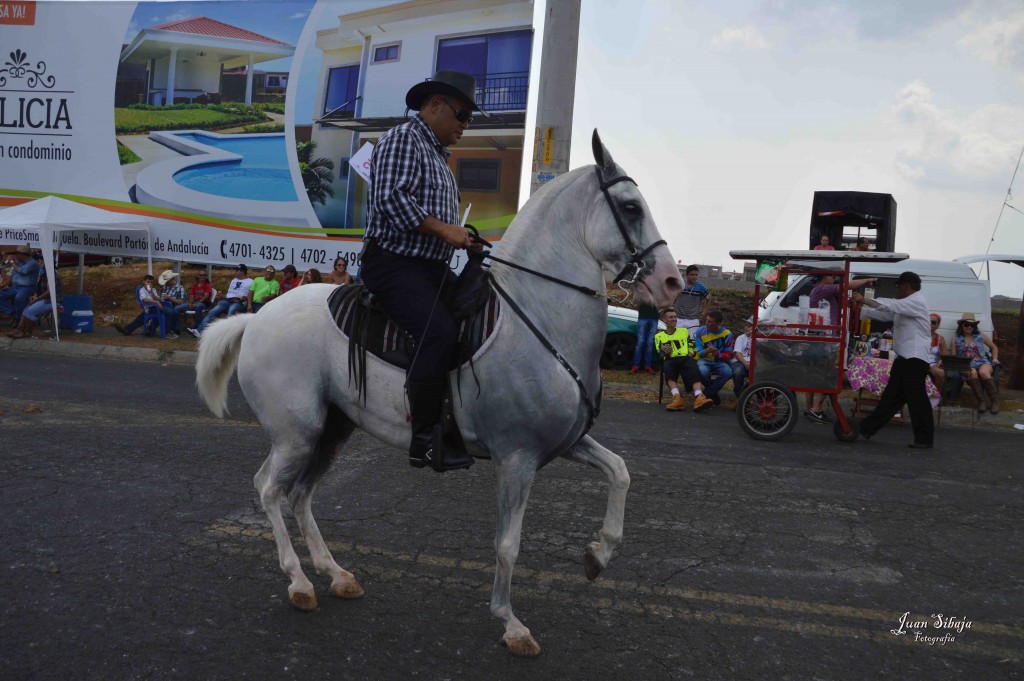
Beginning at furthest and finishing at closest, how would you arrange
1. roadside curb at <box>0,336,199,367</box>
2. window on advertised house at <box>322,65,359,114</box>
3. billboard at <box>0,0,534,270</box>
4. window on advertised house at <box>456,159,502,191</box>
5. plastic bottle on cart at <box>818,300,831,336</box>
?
window on advertised house at <box>322,65,359,114</box>
billboard at <box>0,0,534,270</box>
window on advertised house at <box>456,159,502,191</box>
roadside curb at <box>0,336,199,367</box>
plastic bottle on cart at <box>818,300,831,336</box>

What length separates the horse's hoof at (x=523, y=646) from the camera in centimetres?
371

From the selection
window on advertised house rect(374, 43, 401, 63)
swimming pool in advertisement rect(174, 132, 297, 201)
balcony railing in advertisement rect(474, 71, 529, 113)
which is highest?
window on advertised house rect(374, 43, 401, 63)

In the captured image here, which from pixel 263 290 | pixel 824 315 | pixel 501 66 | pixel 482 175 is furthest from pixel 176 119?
pixel 824 315

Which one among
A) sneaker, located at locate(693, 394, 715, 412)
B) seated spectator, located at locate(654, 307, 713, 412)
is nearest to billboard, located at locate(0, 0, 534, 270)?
seated spectator, located at locate(654, 307, 713, 412)

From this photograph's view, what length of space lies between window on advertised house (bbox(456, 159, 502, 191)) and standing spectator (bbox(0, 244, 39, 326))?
899 cm

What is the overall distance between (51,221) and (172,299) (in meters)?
2.67

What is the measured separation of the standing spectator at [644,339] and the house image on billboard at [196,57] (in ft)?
36.7

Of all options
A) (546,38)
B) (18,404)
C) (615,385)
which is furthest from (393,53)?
(18,404)

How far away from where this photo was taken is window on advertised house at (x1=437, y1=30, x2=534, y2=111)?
54.7ft

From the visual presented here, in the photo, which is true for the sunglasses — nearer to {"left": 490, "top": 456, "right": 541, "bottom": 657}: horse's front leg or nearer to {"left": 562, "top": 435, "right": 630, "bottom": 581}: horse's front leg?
{"left": 490, "top": 456, "right": 541, "bottom": 657}: horse's front leg

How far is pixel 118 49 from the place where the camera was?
20359 mm

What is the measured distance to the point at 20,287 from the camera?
1681cm

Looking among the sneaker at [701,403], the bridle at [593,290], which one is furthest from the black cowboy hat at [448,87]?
the sneaker at [701,403]

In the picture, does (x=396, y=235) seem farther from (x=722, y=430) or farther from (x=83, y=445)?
(x=722, y=430)
